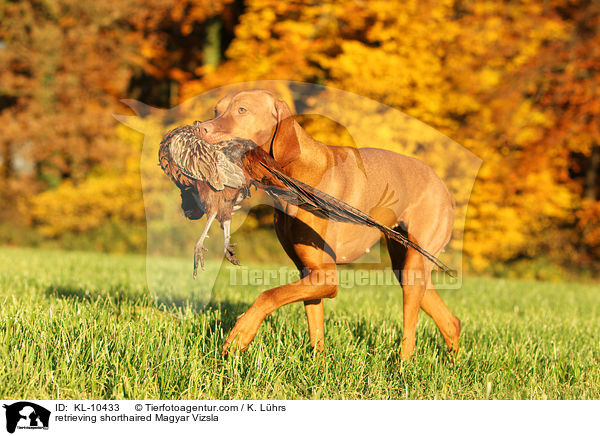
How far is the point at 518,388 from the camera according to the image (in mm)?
3268

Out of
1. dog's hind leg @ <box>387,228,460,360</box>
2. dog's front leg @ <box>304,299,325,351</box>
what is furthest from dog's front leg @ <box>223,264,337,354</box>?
dog's hind leg @ <box>387,228,460,360</box>

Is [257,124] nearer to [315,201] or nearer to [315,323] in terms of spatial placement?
[315,201]

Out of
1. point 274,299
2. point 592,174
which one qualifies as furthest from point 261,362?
point 592,174

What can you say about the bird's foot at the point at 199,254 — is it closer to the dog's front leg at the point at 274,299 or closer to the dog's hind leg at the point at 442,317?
the dog's front leg at the point at 274,299

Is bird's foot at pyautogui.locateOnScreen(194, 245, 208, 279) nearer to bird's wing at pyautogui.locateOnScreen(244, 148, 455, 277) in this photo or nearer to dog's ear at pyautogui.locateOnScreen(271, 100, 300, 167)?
bird's wing at pyautogui.locateOnScreen(244, 148, 455, 277)

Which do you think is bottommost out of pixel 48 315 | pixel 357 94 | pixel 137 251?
pixel 137 251

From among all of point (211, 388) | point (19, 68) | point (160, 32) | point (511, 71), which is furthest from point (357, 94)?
point (19, 68)

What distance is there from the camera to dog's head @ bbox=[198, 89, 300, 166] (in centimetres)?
273

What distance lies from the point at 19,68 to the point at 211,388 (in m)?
19.4

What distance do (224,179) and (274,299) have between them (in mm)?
768

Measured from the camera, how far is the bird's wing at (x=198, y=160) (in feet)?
8.40
